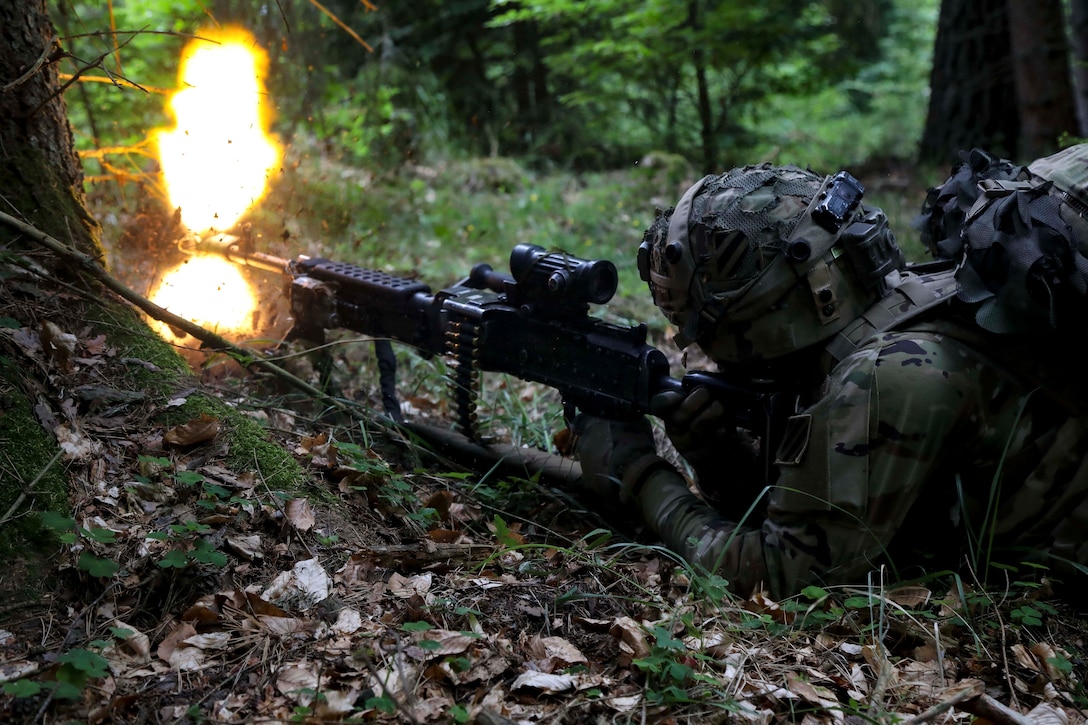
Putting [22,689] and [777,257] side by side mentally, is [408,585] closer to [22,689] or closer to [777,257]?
[22,689]

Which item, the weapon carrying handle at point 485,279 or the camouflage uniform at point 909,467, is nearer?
the camouflage uniform at point 909,467

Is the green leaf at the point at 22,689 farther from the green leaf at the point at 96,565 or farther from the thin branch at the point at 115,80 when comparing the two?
the thin branch at the point at 115,80

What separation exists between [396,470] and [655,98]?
7.23m

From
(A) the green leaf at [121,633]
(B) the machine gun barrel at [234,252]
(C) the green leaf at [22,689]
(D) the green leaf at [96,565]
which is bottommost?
(A) the green leaf at [121,633]

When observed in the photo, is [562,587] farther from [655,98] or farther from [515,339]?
[655,98]

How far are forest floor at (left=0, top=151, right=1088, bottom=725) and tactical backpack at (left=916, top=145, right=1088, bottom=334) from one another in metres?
0.90

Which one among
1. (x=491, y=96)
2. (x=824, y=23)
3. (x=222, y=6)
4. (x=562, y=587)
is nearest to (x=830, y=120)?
(x=824, y=23)

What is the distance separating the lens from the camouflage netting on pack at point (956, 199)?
11.1 ft

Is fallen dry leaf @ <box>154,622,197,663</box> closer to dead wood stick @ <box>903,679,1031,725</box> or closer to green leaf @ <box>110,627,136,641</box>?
green leaf @ <box>110,627,136,641</box>

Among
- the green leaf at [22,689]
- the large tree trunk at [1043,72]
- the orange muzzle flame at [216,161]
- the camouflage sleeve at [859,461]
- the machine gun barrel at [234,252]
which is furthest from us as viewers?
the large tree trunk at [1043,72]

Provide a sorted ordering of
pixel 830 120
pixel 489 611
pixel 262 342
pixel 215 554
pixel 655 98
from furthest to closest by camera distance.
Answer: pixel 830 120, pixel 655 98, pixel 262 342, pixel 489 611, pixel 215 554

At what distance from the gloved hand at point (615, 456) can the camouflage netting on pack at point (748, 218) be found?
91 cm

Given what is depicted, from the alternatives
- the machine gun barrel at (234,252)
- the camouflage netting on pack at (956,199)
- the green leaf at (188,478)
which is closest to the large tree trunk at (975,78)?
the camouflage netting on pack at (956,199)

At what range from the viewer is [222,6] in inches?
264
